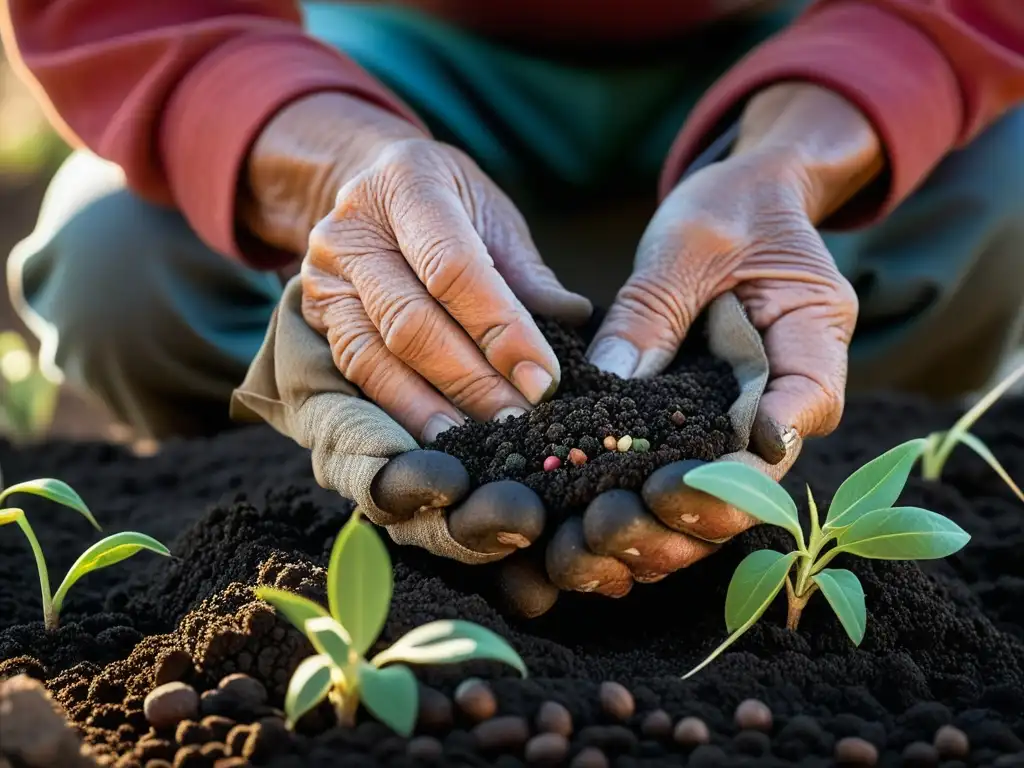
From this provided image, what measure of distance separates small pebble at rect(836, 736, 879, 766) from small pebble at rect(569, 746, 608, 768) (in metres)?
0.21

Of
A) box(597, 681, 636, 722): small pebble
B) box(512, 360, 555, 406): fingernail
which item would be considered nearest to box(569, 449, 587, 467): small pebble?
box(512, 360, 555, 406): fingernail

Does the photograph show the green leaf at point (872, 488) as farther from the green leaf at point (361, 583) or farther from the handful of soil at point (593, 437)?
the green leaf at point (361, 583)

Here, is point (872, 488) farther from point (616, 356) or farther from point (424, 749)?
point (424, 749)

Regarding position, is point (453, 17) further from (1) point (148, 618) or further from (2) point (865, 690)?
(2) point (865, 690)

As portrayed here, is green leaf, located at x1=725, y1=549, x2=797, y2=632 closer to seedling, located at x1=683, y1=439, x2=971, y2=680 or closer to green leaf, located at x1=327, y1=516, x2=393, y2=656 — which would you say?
seedling, located at x1=683, y1=439, x2=971, y2=680

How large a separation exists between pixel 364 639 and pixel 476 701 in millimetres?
119

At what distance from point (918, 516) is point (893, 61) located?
40.7 inches

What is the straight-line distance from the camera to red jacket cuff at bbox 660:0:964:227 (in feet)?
5.79

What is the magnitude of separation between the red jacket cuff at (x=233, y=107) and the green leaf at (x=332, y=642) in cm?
104

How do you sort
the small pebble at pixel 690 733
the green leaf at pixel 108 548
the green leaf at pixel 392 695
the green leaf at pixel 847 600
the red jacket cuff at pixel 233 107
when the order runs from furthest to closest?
1. the red jacket cuff at pixel 233 107
2. the green leaf at pixel 108 548
3. the green leaf at pixel 847 600
4. the small pebble at pixel 690 733
5. the green leaf at pixel 392 695

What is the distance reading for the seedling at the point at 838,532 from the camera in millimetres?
979

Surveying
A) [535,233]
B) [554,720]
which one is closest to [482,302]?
[554,720]

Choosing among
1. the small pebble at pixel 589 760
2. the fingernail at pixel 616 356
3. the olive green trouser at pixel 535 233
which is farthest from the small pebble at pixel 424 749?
the olive green trouser at pixel 535 233

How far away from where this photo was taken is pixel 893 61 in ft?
5.96
